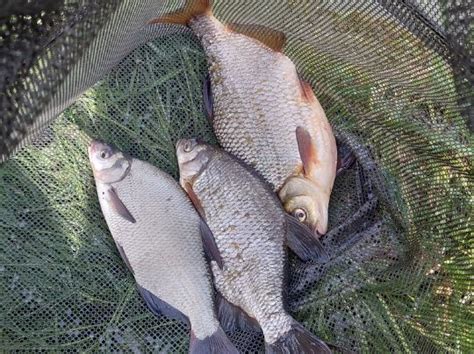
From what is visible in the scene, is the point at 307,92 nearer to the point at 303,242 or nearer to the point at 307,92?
the point at 307,92

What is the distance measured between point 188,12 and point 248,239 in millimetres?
890

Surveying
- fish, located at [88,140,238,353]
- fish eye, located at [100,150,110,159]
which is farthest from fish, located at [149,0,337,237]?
fish eye, located at [100,150,110,159]

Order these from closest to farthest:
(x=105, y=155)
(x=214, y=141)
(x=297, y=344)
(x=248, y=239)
→ (x=297, y=344) → (x=248, y=239) → (x=105, y=155) → (x=214, y=141)

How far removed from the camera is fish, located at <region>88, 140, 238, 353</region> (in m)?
2.13

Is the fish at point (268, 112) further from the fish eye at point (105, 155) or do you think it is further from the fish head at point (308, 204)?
the fish eye at point (105, 155)

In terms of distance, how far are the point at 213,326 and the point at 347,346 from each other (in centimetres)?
47

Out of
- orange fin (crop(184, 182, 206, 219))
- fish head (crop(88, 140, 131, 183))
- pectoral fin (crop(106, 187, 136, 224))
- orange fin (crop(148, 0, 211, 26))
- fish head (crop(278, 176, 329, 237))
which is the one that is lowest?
fish head (crop(278, 176, 329, 237))

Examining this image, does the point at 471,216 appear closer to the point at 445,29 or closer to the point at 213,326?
the point at 445,29

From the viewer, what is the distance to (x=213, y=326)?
211cm

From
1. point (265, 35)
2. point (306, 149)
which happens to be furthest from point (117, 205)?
point (265, 35)

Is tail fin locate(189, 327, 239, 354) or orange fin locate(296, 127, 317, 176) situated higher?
orange fin locate(296, 127, 317, 176)

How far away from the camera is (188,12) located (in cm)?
232

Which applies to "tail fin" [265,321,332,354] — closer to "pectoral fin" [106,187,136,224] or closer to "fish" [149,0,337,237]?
"fish" [149,0,337,237]

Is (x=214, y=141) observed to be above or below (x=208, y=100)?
below
